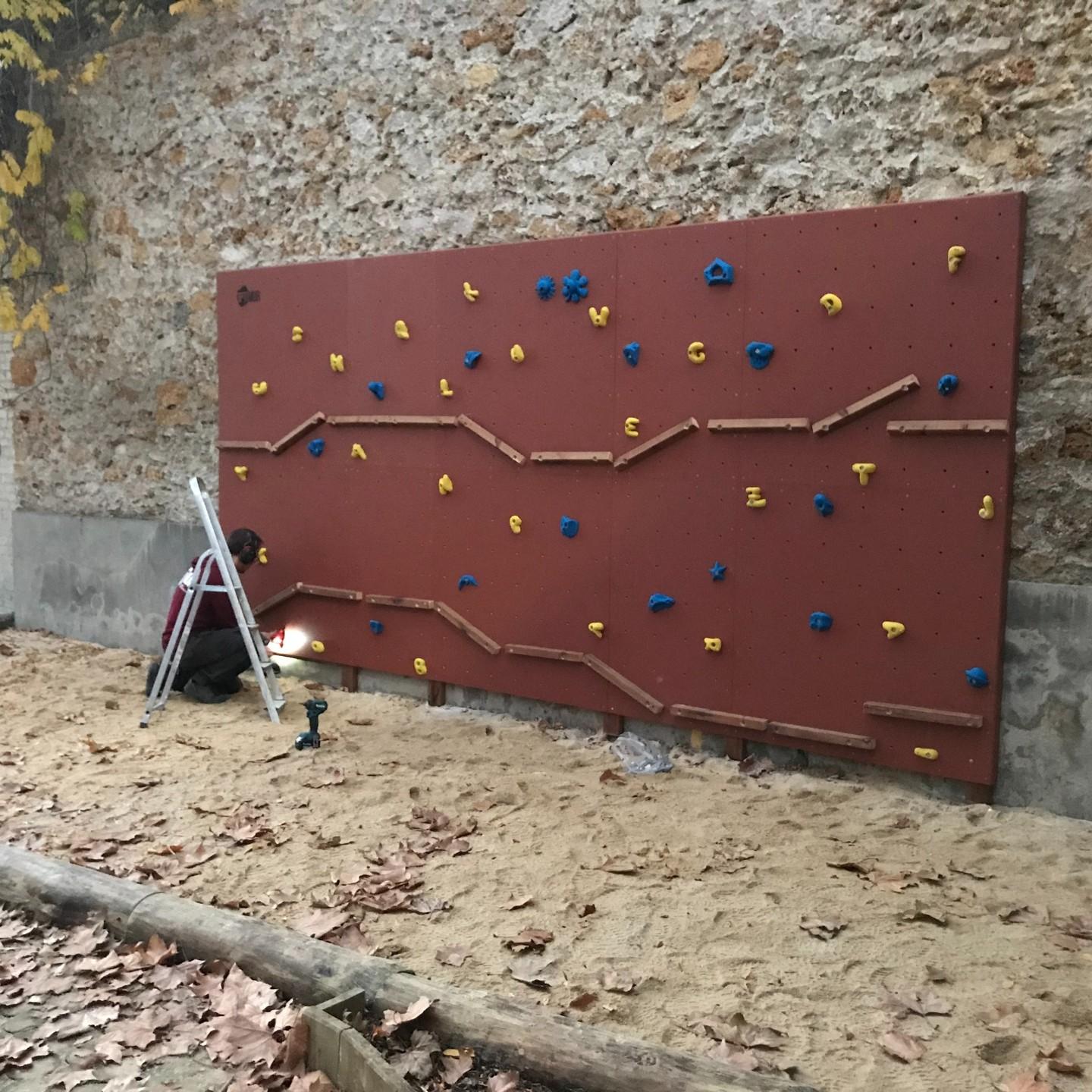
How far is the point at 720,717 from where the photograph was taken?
17.1 ft

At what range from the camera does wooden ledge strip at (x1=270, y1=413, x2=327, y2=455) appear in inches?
257

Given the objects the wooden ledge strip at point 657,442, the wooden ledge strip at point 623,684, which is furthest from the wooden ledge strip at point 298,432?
the wooden ledge strip at point 623,684

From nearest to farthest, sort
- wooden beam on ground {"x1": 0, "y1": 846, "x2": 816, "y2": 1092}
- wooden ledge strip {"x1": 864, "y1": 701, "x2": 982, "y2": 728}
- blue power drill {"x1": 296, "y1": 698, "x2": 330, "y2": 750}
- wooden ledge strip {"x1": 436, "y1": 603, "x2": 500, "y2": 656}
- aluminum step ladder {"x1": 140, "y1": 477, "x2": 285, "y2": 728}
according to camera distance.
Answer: wooden beam on ground {"x1": 0, "y1": 846, "x2": 816, "y2": 1092} → wooden ledge strip {"x1": 864, "y1": 701, "x2": 982, "y2": 728} → blue power drill {"x1": 296, "y1": 698, "x2": 330, "y2": 750} → wooden ledge strip {"x1": 436, "y1": 603, "x2": 500, "y2": 656} → aluminum step ladder {"x1": 140, "y1": 477, "x2": 285, "y2": 728}

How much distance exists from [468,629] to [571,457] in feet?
3.94

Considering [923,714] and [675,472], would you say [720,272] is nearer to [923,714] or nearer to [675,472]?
[675,472]

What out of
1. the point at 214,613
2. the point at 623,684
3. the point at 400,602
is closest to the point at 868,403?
the point at 623,684

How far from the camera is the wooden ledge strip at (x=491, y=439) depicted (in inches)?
225

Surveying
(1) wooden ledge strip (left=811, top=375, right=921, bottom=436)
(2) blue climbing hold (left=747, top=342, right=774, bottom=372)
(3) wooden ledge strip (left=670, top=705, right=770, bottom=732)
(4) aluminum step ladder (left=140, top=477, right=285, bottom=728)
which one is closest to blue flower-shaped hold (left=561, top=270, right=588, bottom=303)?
(2) blue climbing hold (left=747, top=342, right=774, bottom=372)

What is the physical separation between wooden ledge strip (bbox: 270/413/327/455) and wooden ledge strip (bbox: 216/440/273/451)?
47 mm

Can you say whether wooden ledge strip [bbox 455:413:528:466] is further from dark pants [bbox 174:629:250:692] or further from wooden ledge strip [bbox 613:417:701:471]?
dark pants [bbox 174:629:250:692]

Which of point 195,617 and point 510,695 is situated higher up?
point 195,617

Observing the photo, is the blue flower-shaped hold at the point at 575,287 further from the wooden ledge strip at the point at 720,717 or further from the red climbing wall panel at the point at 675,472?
the wooden ledge strip at the point at 720,717

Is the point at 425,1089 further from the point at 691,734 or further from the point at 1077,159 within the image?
the point at 1077,159

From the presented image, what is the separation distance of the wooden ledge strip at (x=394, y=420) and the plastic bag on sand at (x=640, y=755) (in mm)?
1991
